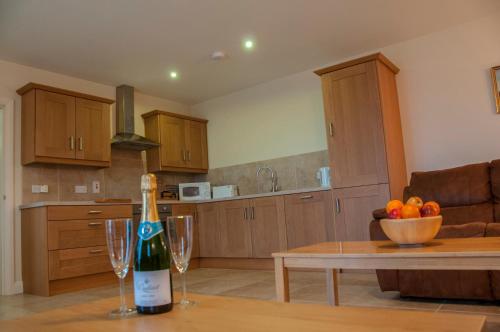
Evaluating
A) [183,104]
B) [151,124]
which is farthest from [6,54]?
[183,104]

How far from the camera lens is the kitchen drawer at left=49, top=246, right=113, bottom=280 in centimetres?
361

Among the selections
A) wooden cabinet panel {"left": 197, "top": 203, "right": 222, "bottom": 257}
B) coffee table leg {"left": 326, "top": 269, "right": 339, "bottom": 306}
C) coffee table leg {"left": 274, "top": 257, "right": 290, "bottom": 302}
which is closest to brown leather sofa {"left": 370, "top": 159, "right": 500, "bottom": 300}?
coffee table leg {"left": 326, "top": 269, "right": 339, "bottom": 306}

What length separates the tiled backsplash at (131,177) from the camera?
4.27 m

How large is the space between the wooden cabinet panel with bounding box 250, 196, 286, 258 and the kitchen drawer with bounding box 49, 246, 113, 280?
1606 millimetres

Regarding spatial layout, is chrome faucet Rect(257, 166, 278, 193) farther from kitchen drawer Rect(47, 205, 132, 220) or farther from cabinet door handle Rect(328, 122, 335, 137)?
kitchen drawer Rect(47, 205, 132, 220)

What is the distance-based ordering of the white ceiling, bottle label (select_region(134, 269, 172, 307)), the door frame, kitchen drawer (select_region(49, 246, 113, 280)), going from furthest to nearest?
the door frame, kitchen drawer (select_region(49, 246, 113, 280)), the white ceiling, bottle label (select_region(134, 269, 172, 307))

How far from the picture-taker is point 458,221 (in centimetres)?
298

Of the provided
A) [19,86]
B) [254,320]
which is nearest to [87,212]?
[19,86]

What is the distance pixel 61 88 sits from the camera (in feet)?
14.6

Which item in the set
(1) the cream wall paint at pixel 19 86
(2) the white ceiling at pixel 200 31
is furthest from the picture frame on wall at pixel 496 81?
(1) the cream wall paint at pixel 19 86

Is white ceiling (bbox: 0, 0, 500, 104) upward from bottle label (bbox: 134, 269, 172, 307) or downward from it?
upward

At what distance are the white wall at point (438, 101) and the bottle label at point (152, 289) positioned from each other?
146 inches

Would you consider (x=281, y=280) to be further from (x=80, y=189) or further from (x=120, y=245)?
(x=80, y=189)

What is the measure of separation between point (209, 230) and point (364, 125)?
230 cm
